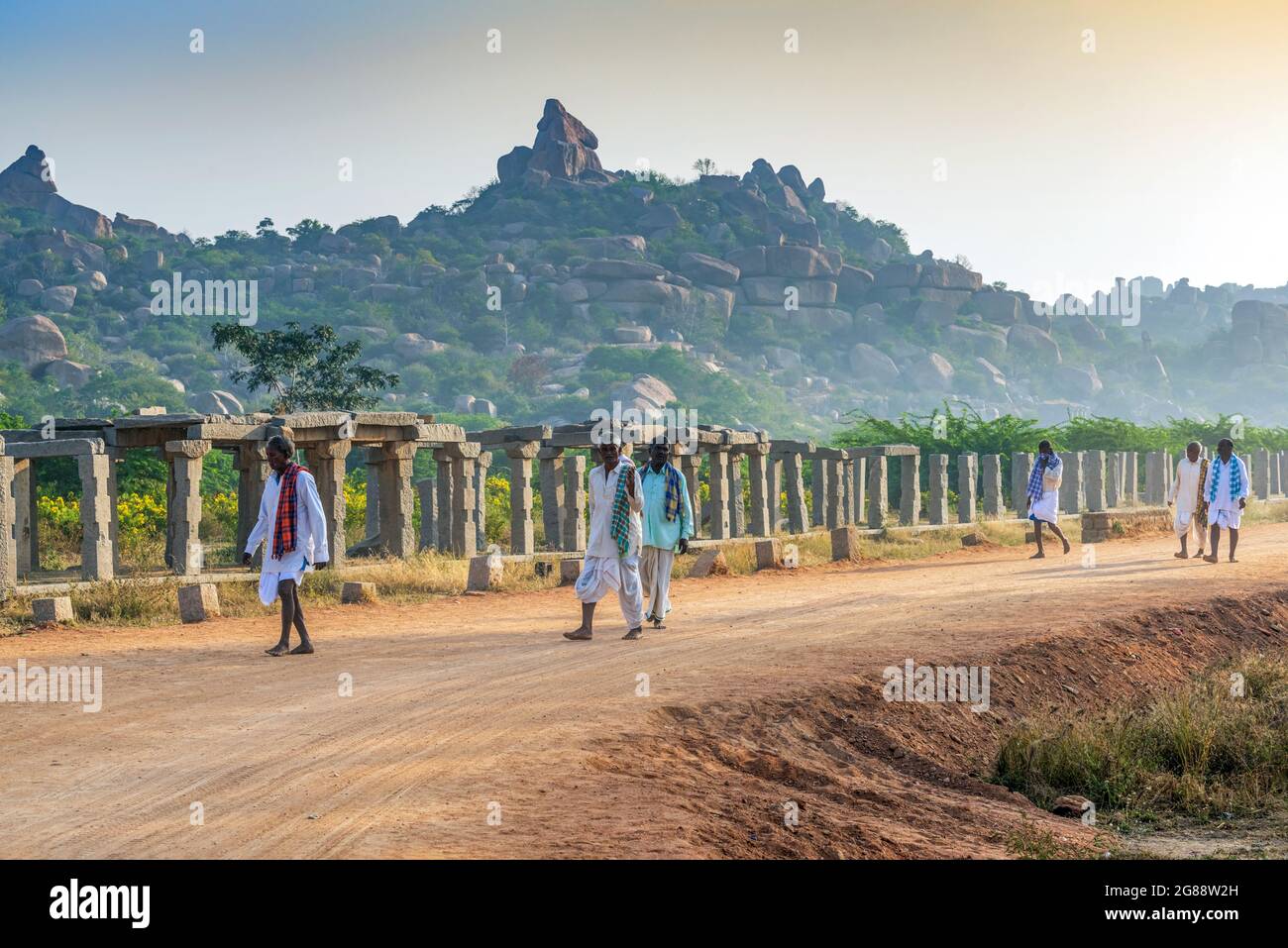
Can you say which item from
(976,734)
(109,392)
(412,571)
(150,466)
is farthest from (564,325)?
(976,734)

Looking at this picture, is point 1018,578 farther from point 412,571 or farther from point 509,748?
point 509,748

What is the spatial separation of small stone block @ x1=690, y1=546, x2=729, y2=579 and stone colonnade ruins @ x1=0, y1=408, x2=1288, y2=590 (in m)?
4.35

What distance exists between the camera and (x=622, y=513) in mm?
12859

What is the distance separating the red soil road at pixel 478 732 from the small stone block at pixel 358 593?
2.26 feet

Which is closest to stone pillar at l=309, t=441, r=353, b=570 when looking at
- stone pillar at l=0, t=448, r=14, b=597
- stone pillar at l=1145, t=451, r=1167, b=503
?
stone pillar at l=0, t=448, r=14, b=597

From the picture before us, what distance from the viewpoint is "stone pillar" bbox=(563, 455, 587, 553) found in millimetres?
25891

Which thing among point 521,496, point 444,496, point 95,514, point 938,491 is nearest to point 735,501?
point 938,491

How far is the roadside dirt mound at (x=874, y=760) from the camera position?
766 centimetres

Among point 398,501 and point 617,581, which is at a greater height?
point 398,501

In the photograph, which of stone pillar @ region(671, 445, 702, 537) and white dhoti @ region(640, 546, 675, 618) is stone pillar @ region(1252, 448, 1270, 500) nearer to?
stone pillar @ region(671, 445, 702, 537)

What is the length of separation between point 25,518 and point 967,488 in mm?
19911

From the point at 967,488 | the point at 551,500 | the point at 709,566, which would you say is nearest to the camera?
the point at 709,566

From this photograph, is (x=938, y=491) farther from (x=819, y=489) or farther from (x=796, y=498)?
(x=796, y=498)
